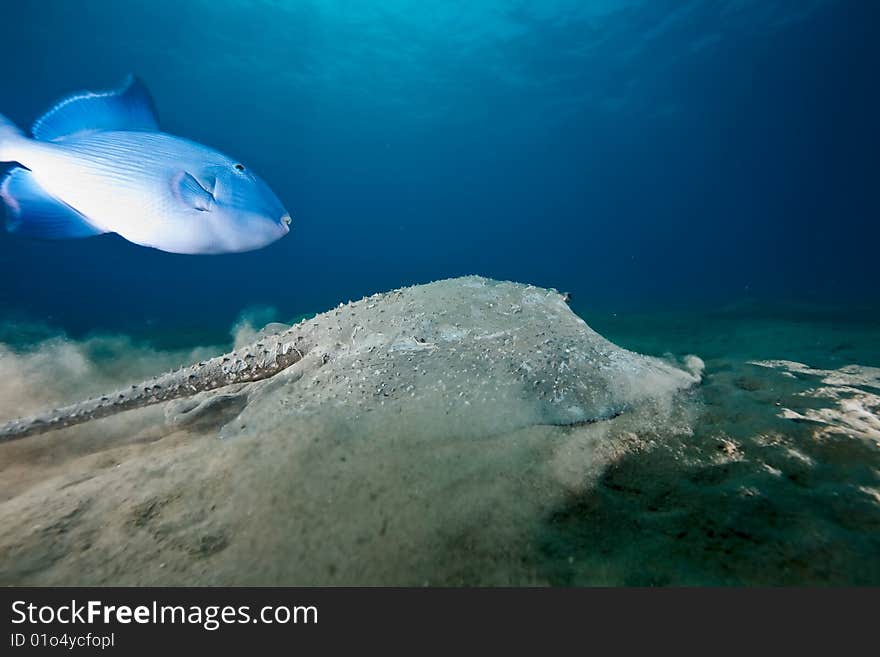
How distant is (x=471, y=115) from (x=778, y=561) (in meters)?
65.9

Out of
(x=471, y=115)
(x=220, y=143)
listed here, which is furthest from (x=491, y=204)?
(x=220, y=143)

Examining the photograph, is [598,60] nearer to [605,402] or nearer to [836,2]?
[836,2]

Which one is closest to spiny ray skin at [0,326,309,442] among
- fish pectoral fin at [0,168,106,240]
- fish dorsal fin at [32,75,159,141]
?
fish pectoral fin at [0,168,106,240]

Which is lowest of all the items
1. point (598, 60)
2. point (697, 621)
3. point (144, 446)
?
point (697, 621)

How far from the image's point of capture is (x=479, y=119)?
59.2 metres

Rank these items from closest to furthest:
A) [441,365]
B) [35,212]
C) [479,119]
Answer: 1. [35,212]
2. [441,365]
3. [479,119]

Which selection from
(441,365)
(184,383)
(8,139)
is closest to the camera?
(8,139)

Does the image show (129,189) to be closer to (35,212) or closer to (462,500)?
(35,212)

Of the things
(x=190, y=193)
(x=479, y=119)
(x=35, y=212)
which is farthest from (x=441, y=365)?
(x=479, y=119)

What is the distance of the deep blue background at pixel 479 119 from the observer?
3241 centimetres

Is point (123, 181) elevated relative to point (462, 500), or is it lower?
elevated

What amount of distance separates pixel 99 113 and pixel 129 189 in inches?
22.7

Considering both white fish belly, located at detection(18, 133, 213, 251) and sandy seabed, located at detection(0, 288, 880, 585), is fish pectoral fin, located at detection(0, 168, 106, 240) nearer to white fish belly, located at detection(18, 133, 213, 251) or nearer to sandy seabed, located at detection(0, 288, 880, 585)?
white fish belly, located at detection(18, 133, 213, 251)

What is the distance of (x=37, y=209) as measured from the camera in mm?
1908
